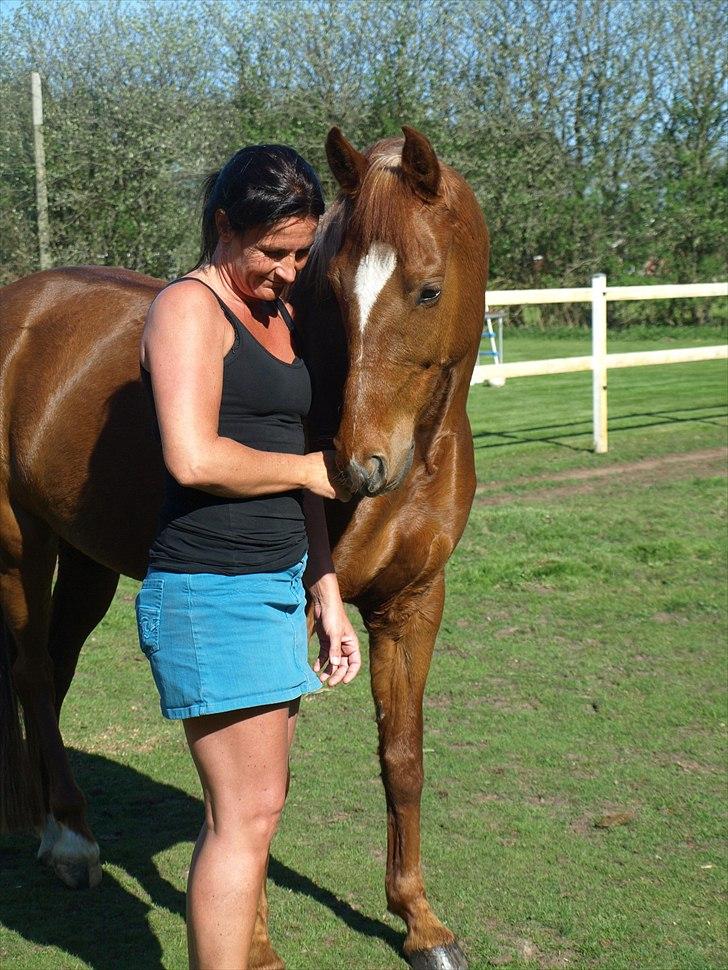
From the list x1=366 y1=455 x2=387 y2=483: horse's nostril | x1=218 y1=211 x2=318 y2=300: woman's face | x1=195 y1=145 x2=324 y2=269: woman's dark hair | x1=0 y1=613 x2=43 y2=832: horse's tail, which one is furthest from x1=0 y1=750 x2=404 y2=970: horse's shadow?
x1=195 y1=145 x2=324 y2=269: woman's dark hair

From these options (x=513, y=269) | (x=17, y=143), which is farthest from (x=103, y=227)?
(x=513, y=269)

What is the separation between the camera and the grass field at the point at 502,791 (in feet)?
9.37

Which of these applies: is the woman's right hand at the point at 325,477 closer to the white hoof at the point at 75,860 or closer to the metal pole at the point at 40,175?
the white hoof at the point at 75,860

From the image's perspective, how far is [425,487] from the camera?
9.31 ft

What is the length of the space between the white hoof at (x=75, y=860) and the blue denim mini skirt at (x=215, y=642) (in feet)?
5.06

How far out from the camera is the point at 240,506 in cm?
198

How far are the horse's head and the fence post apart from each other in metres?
8.12

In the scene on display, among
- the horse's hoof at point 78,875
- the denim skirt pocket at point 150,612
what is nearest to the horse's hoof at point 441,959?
the horse's hoof at point 78,875

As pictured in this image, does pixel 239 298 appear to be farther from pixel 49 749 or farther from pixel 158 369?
pixel 49 749

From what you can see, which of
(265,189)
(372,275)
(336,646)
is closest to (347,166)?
(372,275)

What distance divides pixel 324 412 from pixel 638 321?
2152 centimetres

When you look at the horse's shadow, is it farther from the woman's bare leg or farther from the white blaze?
the white blaze

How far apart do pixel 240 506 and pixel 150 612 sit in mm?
264

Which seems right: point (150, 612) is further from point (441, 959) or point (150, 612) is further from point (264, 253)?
point (441, 959)
